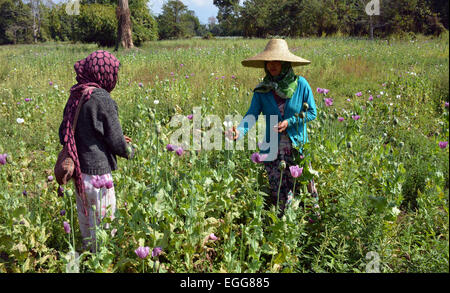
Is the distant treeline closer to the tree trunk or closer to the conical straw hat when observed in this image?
the conical straw hat

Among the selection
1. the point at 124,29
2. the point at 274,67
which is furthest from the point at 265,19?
the point at 274,67

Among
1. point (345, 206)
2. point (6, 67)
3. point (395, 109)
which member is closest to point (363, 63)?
point (395, 109)

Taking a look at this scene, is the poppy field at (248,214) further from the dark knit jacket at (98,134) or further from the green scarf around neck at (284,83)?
the green scarf around neck at (284,83)

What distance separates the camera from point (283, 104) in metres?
2.46

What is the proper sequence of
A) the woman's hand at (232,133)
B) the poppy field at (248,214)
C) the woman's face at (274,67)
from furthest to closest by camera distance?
the woman's face at (274,67), the woman's hand at (232,133), the poppy field at (248,214)

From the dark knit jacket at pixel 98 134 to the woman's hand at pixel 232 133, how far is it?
66cm

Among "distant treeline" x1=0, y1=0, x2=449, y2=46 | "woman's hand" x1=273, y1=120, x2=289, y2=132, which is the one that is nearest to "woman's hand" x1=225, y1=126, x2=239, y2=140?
"woman's hand" x1=273, y1=120, x2=289, y2=132

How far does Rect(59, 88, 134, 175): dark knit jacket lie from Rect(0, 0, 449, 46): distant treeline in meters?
1.64

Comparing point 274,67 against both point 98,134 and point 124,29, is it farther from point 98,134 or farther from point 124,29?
point 124,29

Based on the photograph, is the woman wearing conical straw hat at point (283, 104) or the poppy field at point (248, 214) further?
the woman wearing conical straw hat at point (283, 104)

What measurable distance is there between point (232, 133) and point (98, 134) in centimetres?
87

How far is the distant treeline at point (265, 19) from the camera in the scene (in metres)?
9.13

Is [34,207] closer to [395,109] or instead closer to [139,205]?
[139,205]

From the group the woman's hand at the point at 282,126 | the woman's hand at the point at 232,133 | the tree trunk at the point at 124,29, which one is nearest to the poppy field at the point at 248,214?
the woman's hand at the point at 232,133
